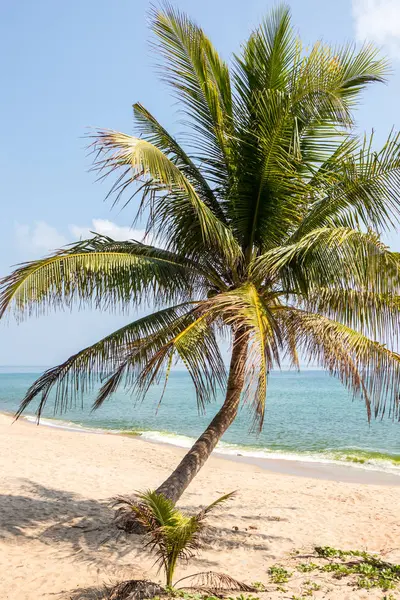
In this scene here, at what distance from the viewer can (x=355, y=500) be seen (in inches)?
434

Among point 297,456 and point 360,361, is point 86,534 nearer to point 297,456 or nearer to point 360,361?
point 360,361

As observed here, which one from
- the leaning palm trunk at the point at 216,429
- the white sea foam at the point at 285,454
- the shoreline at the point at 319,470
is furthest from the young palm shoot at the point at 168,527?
the white sea foam at the point at 285,454

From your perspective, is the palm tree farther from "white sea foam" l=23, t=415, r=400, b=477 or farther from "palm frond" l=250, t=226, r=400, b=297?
"white sea foam" l=23, t=415, r=400, b=477

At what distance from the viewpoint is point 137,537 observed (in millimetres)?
7156

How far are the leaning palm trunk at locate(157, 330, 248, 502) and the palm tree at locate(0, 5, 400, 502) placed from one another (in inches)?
0.8

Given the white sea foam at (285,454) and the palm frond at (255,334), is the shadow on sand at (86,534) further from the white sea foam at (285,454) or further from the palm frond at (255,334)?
the white sea foam at (285,454)

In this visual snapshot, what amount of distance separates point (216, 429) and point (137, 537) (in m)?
1.74

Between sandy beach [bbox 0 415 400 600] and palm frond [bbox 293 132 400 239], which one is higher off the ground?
palm frond [bbox 293 132 400 239]

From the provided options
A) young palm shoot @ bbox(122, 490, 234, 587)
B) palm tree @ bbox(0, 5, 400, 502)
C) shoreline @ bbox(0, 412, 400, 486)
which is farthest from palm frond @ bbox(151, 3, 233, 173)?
shoreline @ bbox(0, 412, 400, 486)

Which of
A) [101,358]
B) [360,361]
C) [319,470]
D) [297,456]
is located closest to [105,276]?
[101,358]

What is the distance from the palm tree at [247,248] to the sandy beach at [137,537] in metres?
1.21

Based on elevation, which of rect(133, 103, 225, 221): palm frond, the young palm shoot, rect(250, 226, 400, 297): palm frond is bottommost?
the young palm shoot

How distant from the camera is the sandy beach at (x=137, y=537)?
5945 mm

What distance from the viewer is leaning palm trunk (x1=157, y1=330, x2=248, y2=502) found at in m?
7.11
